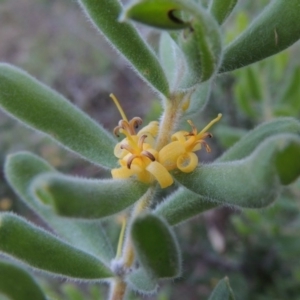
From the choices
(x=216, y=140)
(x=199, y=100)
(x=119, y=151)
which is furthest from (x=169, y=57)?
(x=216, y=140)

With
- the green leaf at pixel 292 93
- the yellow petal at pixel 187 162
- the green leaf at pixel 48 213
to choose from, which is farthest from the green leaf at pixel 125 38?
the green leaf at pixel 292 93

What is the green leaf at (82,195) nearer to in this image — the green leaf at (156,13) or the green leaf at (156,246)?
the green leaf at (156,246)

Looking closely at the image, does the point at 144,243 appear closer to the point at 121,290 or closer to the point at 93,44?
the point at 121,290

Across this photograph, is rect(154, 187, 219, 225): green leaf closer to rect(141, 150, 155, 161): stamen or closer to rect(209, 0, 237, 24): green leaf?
rect(141, 150, 155, 161): stamen

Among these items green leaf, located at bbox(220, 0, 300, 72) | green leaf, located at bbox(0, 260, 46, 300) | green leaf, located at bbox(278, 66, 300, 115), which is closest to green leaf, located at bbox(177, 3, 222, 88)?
green leaf, located at bbox(220, 0, 300, 72)

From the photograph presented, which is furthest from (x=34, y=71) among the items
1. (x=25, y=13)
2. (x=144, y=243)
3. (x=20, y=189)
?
(x=144, y=243)

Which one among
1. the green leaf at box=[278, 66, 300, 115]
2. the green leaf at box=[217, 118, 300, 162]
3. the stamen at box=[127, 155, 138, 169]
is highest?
the stamen at box=[127, 155, 138, 169]

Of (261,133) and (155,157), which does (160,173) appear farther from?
(261,133)
